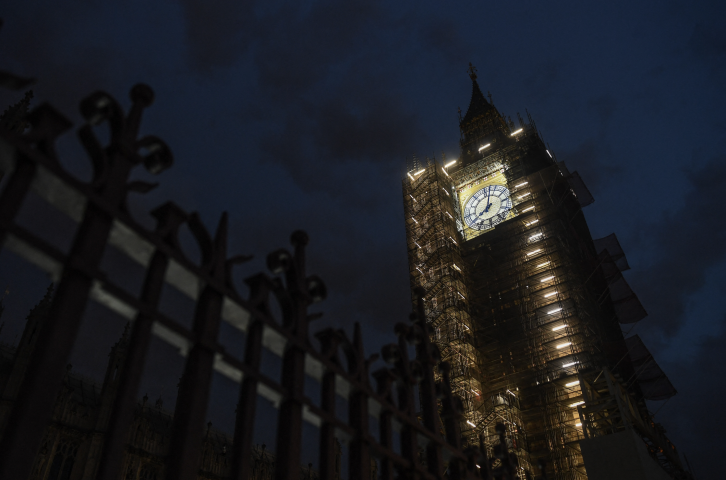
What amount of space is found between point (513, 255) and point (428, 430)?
29.7 meters

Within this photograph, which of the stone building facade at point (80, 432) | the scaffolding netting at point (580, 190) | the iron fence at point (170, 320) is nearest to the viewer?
the iron fence at point (170, 320)

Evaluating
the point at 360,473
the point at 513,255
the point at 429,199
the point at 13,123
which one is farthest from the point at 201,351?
the point at 429,199

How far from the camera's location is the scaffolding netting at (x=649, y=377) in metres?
32.0

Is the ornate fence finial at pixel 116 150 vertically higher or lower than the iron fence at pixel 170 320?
higher

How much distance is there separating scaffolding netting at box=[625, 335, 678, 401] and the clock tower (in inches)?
7.6

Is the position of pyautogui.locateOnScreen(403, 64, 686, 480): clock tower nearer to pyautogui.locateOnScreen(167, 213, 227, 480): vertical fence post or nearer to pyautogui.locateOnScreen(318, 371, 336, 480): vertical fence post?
pyautogui.locateOnScreen(318, 371, 336, 480): vertical fence post

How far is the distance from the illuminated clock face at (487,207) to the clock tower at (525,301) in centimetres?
10

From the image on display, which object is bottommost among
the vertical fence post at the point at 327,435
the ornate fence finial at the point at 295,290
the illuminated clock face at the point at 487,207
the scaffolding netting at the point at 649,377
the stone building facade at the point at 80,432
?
the vertical fence post at the point at 327,435

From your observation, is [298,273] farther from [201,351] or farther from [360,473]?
[360,473]

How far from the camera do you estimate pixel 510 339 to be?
3036 centimetres

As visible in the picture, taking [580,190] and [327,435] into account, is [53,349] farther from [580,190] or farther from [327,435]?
[580,190]

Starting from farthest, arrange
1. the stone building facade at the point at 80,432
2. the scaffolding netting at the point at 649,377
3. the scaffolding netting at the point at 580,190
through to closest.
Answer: the scaffolding netting at the point at 580,190 → the scaffolding netting at the point at 649,377 → the stone building facade at the point at 80,432

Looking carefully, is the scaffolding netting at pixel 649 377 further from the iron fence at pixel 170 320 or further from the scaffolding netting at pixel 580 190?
the iron fence at pixel 170 320

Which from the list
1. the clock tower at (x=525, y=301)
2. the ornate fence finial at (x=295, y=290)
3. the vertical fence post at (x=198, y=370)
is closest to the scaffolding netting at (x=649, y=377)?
the clock tower at (x=525, y=301)
